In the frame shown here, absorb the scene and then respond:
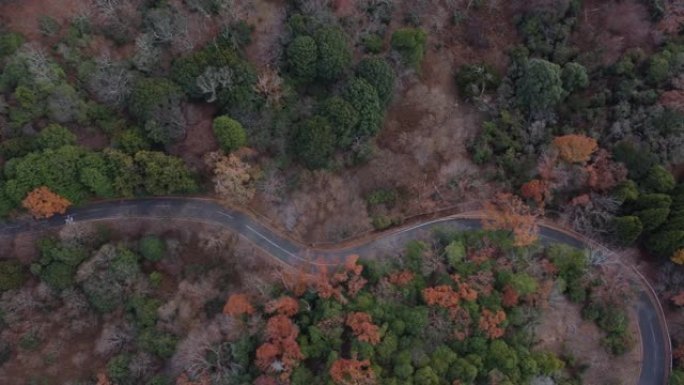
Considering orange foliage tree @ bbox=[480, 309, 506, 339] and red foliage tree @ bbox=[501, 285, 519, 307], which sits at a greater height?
red foliage tree @ bbox=[501, 285, 519, 307]

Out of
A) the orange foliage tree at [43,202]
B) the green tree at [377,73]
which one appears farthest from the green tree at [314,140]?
the orange foliage tree at [43,202]

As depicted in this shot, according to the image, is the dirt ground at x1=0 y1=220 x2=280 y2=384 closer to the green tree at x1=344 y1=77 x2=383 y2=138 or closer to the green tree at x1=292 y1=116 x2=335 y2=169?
the green tree at x1=292 y1=116 x2=335 y2=169

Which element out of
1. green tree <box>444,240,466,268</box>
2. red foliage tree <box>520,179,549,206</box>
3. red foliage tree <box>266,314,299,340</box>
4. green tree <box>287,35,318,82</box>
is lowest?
red foliage tree <box>266,314,299,340</box>

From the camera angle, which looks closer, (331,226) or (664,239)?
(664,239)

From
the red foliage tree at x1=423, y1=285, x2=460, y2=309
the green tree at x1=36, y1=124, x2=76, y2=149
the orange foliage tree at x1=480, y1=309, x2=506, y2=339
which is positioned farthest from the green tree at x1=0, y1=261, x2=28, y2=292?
the orange foliage tree at x1=480, y1=309, x2=506, y2=339

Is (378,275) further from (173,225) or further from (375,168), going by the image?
(173,225)

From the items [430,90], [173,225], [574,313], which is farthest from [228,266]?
[574,313]
